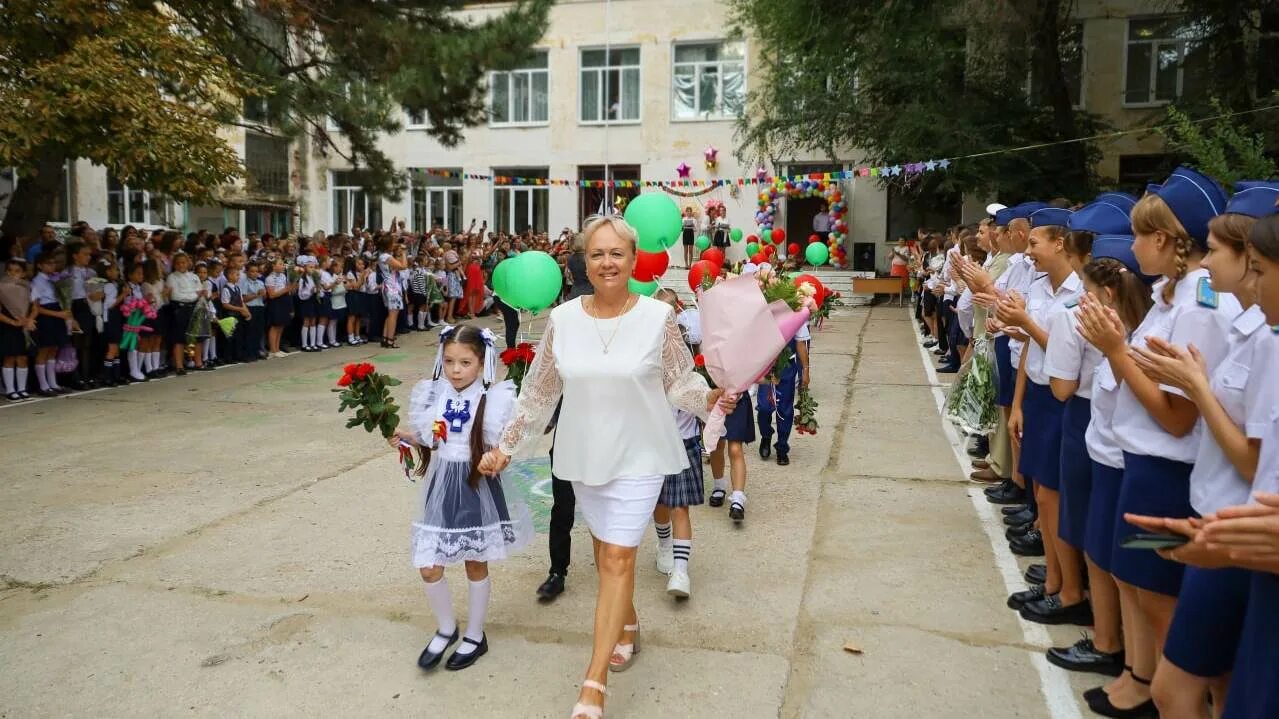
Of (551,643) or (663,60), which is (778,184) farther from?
(551,643)

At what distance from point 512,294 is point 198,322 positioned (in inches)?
365

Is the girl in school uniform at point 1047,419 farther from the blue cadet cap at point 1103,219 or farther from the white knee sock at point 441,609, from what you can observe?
the white knee sock at point 441,609

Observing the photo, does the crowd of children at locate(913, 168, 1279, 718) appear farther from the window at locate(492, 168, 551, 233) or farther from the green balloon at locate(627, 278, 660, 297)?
the window at locate(492, 168, 551, 233)

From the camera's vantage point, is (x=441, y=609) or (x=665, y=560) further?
(x=665, y=560)

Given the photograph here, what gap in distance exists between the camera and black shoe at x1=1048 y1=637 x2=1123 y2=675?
3.75 metres

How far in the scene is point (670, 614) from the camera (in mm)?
4402

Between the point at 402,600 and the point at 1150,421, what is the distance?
10.9ft

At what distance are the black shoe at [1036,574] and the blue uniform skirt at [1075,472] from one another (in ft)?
2.88

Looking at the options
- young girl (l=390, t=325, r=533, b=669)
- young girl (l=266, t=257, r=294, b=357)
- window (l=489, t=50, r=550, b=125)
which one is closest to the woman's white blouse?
young girl (l=390, t=325, r=533, b=669)

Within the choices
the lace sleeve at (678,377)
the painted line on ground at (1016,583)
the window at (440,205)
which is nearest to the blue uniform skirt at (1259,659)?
the painted line on ground at (1016,583)

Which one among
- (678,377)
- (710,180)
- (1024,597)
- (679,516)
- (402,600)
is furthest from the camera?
(710,180)

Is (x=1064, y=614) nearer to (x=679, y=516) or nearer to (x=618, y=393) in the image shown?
(x=679, y=516)

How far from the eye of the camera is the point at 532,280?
4.34 m

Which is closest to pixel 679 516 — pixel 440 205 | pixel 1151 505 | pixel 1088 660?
pixel 1088 660
